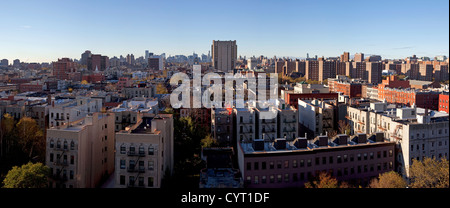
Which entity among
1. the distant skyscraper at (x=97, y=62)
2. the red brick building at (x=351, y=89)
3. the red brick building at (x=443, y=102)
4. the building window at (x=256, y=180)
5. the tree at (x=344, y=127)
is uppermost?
the distant skyscraper at (x=97, y=62)

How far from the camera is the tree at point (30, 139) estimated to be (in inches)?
416

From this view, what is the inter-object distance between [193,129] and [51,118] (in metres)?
5.15

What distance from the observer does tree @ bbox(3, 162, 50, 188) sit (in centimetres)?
671

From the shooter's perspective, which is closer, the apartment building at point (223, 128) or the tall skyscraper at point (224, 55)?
the apartment building at point (223, 128)

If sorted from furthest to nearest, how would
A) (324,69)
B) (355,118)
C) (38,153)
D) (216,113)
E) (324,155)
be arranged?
(324,69)
(355,118)
(216,113)
(38,153)
(324,155)

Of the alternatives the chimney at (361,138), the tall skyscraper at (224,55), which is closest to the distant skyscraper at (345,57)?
the tall skyscraper at (224,55)

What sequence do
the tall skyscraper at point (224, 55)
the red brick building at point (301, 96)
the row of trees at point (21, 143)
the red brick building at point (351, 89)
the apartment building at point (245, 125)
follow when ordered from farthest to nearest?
the tall skyscraper at point (224, 55) < the red brick building at point (351, 89) < the red brick building at point (301, 96) < the apartment building at point (245, 125) < the row of trees at point (21, 143)

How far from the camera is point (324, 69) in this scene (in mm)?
39625

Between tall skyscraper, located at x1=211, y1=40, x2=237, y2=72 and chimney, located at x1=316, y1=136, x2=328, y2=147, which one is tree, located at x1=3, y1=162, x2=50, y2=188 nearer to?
chimney, located at x1=316, y1=136, x2=328, y2=147

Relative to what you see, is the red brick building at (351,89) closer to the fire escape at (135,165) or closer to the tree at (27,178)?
the fire escape at (135,165)

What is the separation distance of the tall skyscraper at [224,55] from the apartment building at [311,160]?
42543 mm

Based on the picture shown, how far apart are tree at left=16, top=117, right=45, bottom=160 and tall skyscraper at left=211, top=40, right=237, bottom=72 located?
3998 centimetres
